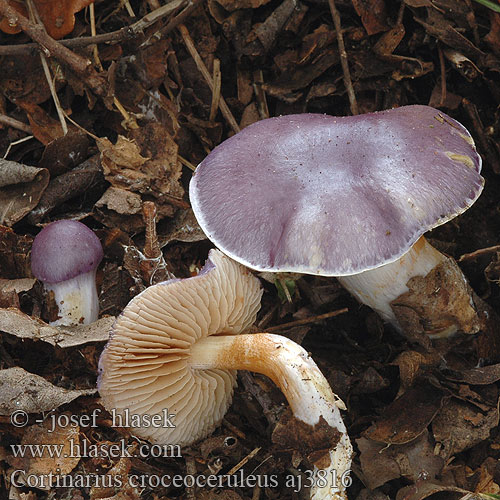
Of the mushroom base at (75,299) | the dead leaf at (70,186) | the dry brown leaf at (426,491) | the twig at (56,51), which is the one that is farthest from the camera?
the dead leaf at (70,186)

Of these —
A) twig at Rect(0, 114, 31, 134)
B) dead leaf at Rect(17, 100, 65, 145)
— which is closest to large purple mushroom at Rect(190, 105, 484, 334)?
dead leaf at Rect(17, 100, 65, 145)

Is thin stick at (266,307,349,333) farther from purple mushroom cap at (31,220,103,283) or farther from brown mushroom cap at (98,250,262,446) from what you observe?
purple mushroom cap at (31,220,103,283)

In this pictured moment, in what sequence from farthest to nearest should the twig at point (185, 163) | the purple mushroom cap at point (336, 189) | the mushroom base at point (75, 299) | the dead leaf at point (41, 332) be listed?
the twig at point (185, 163)
the mushroom base at point (75, 299)
the dead leaf at point (41, 332)
the purple mushroom cap at point (336, 189)

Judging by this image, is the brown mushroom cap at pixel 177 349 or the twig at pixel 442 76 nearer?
the brown mushroom cap at pixel 177 349

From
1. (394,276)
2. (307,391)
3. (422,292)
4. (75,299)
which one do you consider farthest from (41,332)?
(422,292)

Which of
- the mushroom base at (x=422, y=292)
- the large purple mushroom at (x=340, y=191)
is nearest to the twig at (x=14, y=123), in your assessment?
the large purple mushroom at (x=340, y=191)

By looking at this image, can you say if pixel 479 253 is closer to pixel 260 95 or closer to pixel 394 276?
pixel 394 276

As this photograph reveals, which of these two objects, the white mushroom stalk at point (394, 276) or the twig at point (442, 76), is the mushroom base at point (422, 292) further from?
the twig at point (442, 76)
